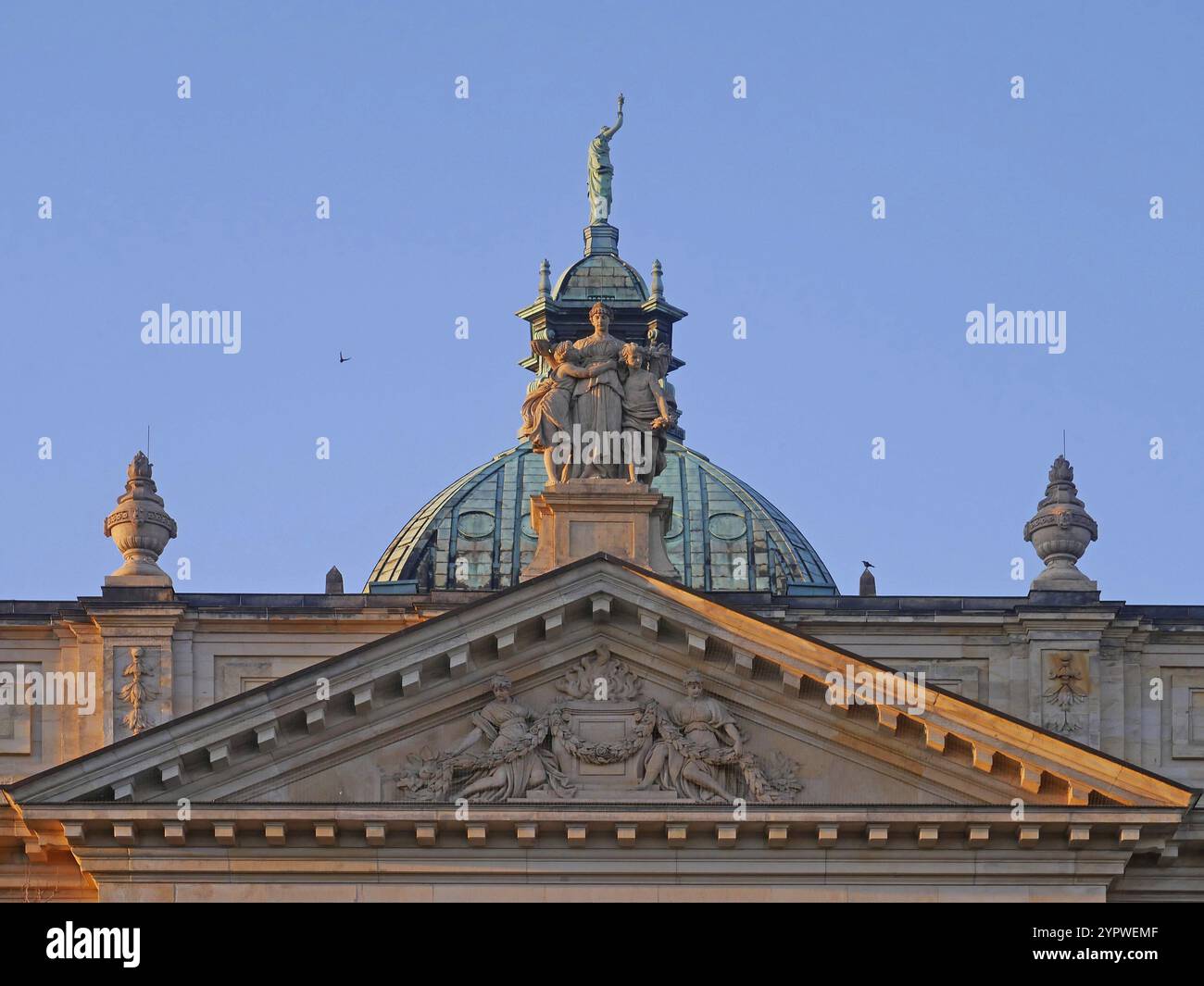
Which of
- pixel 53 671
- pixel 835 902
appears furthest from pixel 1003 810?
pixel 53 671

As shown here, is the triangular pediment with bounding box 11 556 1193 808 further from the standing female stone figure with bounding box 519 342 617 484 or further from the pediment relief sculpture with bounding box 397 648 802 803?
the standing female stone figure with bounding box 519 342 617 484

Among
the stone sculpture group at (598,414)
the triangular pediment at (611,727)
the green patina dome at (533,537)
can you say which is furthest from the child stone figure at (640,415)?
the green patina dome at (533,537)

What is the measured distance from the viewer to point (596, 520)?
6631 cm

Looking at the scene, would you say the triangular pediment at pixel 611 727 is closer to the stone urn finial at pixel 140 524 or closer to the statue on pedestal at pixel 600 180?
the stone urn finial at pixel 140 524

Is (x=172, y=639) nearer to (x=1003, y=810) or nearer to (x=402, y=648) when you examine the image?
(x=402, y=648)

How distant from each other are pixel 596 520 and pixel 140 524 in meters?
9.32

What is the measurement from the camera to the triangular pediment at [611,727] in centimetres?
6359

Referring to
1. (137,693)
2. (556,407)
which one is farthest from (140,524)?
(556,407)

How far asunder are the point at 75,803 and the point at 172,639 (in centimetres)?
833

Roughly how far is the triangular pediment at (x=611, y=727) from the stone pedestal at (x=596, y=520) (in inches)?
73.9

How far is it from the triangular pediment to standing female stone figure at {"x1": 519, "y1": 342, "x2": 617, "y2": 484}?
293cm

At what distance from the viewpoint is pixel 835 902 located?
63.6 metres

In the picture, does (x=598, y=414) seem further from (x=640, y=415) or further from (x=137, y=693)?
(x=137, y=693)
